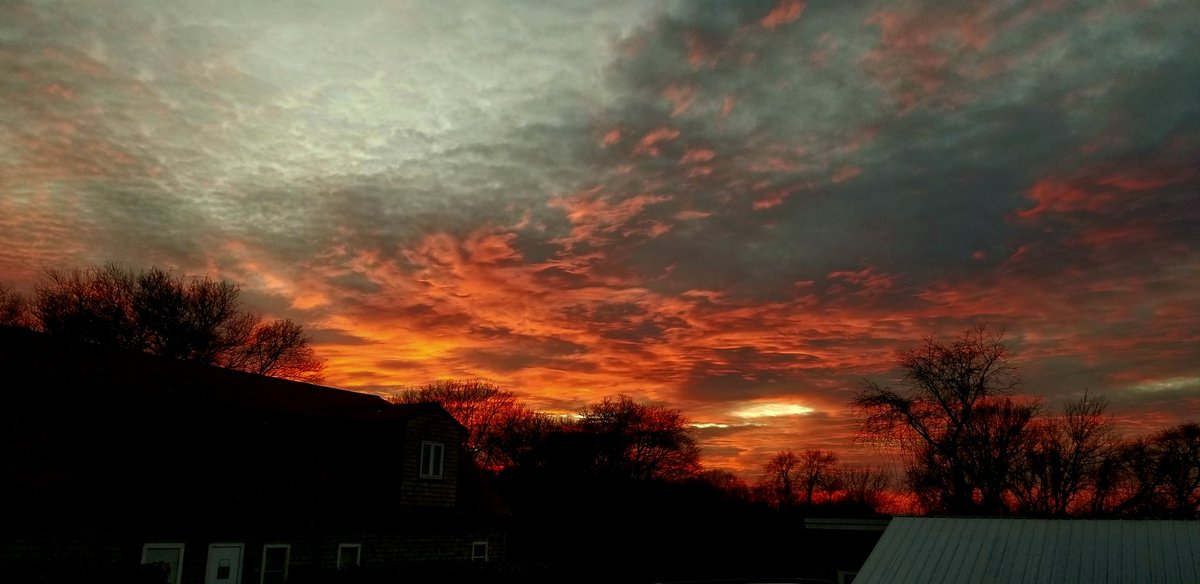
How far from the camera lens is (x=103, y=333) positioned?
139ft

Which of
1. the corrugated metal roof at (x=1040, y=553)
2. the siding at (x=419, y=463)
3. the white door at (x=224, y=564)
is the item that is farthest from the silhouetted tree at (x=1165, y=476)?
the white door at (x=224, y=564)

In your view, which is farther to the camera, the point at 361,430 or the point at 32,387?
the point at 361,430

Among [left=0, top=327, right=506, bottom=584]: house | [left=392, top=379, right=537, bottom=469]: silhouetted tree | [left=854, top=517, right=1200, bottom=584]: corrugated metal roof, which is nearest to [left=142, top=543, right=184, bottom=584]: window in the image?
[left=0, top=327, right=506, bottom=584]: house

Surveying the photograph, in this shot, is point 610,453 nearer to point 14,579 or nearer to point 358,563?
point 358,563

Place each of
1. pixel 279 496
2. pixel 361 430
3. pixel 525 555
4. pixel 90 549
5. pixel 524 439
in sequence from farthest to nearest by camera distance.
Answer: pixel 524 439
pixel 525 555
pixel 361 430
pixel 279 496
pixel 90 549

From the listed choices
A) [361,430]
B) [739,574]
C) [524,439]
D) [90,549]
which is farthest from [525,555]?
[90,549]

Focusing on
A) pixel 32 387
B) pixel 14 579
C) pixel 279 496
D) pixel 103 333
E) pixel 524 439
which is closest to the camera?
pixel 14 579

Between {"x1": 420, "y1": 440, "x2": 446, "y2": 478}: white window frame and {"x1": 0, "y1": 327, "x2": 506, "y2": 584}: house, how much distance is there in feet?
0.24

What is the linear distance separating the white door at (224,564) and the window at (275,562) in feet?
2.93

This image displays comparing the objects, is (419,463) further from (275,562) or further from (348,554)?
(275,562)

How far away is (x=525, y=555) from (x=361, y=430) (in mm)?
24934

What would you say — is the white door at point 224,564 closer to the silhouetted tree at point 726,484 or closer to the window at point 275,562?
the window at point 275,562

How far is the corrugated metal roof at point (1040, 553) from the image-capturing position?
61.6ft

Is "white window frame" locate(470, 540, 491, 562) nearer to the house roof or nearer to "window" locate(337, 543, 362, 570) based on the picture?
"window" locate(337, 543, 362, 570)
